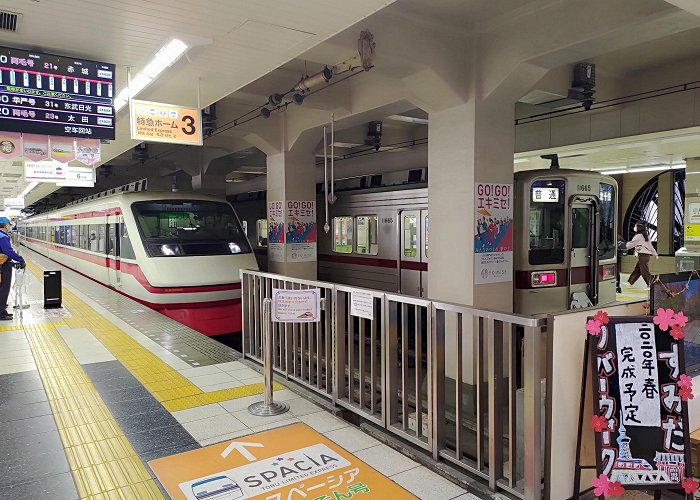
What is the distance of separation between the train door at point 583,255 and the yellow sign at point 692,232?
4419 mm

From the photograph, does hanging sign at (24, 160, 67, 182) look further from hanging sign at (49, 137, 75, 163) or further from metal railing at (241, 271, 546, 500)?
metal railing at (241, 271, 546, 500)

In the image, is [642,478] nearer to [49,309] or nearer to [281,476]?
[281,476]

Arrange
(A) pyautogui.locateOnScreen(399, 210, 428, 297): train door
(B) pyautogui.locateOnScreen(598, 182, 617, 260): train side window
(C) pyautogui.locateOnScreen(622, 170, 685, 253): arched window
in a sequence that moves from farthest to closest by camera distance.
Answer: (C) pyautogui.locateOnScreen(622, 170, 685, 253): arched window < (A) pyautogui.locateOnScreen(399, 210, 428, 297): train door < (B) pyautogui.locateOnScreen(598, 182, 617, 260): train side window

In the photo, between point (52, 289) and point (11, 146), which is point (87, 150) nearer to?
point (11, 146)

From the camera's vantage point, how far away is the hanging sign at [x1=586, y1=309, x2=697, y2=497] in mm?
2793

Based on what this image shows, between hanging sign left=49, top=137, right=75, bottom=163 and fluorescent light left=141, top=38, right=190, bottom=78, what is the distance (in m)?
1.23

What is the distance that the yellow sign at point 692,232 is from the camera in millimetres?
10289

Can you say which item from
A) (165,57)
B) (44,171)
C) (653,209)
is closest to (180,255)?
(165,57)

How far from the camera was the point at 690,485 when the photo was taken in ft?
8.98

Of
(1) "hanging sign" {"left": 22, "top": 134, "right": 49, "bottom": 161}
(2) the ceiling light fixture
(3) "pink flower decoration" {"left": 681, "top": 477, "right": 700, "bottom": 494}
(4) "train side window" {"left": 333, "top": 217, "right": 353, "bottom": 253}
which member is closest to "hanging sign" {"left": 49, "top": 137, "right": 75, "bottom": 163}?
(1) "hanging sign" {"left": 22, "top": 134, "right": 49, "bottom": 161}

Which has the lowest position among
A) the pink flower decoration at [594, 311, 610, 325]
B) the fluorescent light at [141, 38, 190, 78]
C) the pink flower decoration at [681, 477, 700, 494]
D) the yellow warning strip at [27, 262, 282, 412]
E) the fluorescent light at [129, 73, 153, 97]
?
the yellow warning strip at [27, 262, 282, 412]

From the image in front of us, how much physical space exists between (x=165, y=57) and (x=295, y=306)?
313cm

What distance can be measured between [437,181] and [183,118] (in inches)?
130

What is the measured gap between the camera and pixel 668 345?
9.46ft
